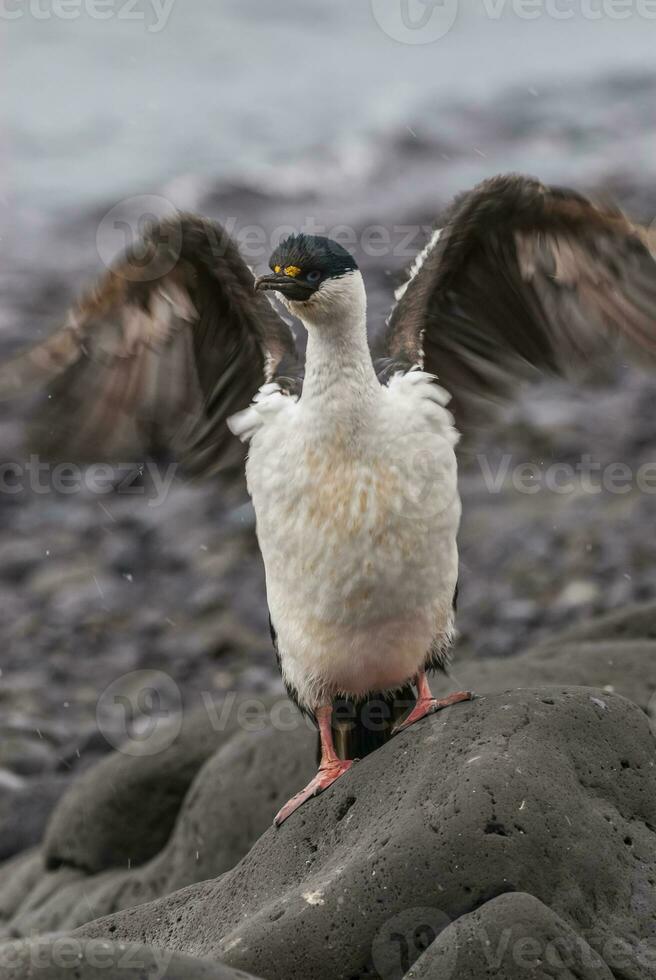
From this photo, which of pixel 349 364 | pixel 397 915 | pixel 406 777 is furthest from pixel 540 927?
pixel 349 364

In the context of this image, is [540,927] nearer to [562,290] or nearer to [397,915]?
[397,915]

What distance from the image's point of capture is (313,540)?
20.7 ft

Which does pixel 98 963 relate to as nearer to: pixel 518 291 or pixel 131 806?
pixel 518 291

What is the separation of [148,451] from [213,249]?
1.19 m

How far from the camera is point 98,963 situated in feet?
13.7

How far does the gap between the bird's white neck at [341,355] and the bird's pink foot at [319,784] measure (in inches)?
64.0
